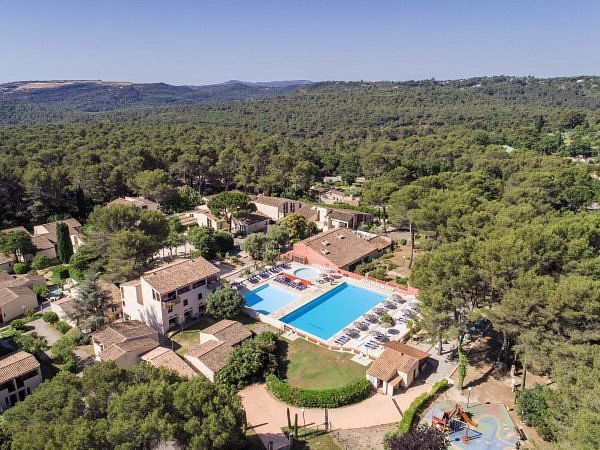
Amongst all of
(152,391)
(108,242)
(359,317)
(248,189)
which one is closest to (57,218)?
(108,242)

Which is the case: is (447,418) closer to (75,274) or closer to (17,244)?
(75,274)

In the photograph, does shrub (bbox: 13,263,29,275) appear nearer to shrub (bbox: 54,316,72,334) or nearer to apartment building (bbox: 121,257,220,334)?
shrub (bbox: 54,316,72,334)

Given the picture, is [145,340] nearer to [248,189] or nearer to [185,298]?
[185,298]

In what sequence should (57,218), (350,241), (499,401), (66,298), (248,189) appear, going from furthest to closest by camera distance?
(248,189) → (57,218) → (350,241) → (66,298) → (499,401)

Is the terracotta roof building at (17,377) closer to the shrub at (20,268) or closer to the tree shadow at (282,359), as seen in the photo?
the tree shadow at (282,359)

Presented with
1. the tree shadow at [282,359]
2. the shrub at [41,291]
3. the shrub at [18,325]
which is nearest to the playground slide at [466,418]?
the tree shadow at [282,359]

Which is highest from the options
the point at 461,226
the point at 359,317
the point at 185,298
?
the point at 461,226
